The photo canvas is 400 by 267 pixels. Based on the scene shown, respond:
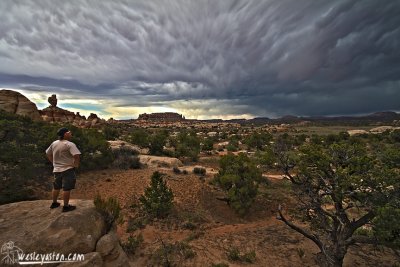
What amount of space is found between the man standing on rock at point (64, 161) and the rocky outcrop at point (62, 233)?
1.68 feet

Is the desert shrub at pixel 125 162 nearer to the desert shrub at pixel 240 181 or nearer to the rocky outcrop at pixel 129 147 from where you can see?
the rocky outcrop at pixel 129 147

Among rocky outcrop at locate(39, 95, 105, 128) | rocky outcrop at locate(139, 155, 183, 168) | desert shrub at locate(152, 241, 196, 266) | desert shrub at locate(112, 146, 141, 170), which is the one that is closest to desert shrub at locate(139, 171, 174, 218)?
desert shrub at locate(152, 241, 196, 266)

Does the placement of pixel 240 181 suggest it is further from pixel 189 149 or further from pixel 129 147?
pixel 129 147

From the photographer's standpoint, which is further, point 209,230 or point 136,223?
point 209,230

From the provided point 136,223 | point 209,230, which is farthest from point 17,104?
point 209,230

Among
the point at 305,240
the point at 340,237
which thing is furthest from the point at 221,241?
the point at 340,237

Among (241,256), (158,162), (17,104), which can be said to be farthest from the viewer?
(17,104)

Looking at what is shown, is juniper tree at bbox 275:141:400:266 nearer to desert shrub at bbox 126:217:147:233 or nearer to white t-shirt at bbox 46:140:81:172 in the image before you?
white t-shirt at bbox 46:140:81:172

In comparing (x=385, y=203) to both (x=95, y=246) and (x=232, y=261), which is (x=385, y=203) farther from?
(x=95, y=246)

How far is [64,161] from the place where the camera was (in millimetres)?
5871

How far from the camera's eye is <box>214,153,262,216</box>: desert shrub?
14138mm

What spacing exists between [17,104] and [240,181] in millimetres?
47606

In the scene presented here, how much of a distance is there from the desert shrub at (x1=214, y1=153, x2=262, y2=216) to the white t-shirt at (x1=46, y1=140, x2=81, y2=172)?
34.2 feet

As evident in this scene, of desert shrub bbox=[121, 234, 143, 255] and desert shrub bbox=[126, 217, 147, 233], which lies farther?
desert shrub bbox=[126, 217, 147, 233]
